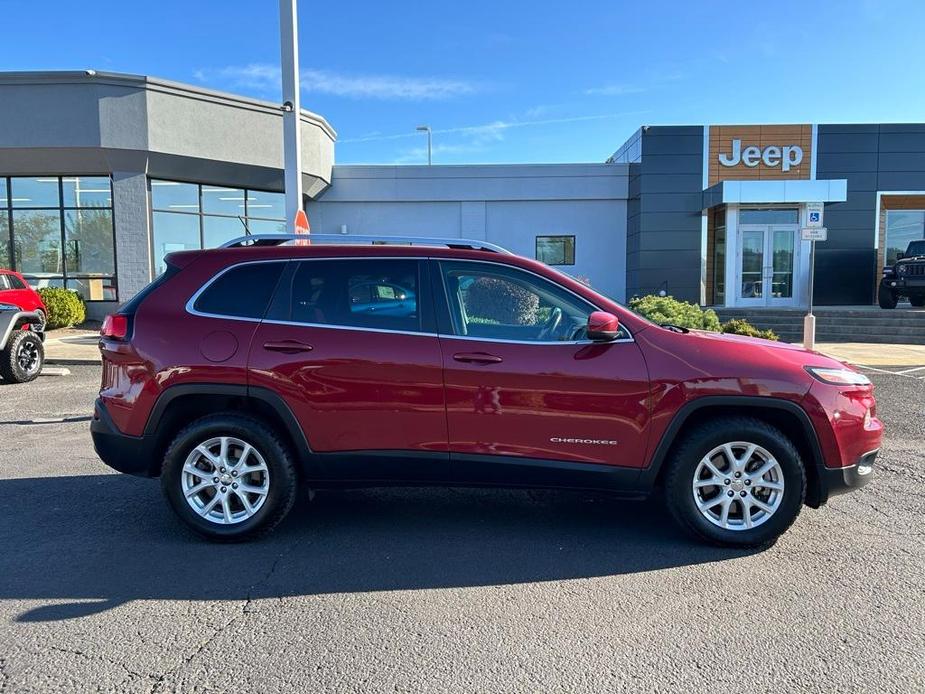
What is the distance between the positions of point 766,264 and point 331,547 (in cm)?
2081

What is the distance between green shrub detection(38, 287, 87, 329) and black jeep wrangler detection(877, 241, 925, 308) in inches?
871

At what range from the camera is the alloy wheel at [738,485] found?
13.0 ft

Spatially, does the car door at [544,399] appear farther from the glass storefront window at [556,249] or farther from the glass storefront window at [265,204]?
the glass storefront window at [556,249]

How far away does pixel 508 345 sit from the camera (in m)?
3.96

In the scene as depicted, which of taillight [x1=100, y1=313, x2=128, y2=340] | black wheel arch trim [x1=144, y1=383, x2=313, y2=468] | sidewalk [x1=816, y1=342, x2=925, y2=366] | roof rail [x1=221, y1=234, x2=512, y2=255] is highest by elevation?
roof rail [x1=221, y1=234, x2=512, y2=255]

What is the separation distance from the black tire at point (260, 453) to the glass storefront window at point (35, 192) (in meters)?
18.0

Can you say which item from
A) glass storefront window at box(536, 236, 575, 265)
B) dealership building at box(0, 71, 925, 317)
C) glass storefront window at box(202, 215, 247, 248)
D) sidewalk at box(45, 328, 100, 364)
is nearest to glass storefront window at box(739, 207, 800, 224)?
dealership building at box(0, 71, 925, 317)

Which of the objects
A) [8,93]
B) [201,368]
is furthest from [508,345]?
[8,93]

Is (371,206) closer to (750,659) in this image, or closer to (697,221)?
(697,221)

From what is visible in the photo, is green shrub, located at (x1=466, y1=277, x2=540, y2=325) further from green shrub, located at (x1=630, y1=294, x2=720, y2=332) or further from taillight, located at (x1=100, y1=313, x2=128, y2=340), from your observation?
green shrub, located at (x1=630, y1=294, x2=720, y2=332)

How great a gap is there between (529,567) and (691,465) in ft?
Result: 3.68

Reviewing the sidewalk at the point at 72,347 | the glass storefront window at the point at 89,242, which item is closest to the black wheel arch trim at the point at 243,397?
the sidewalk at the point at 72,347

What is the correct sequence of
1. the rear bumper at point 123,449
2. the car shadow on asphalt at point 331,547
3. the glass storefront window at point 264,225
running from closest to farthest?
the car shadow on asphalt at point 331,547, the rear bumper at point 123,449, the glass storefront window at point 264,225

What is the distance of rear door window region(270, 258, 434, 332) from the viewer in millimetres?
4102
